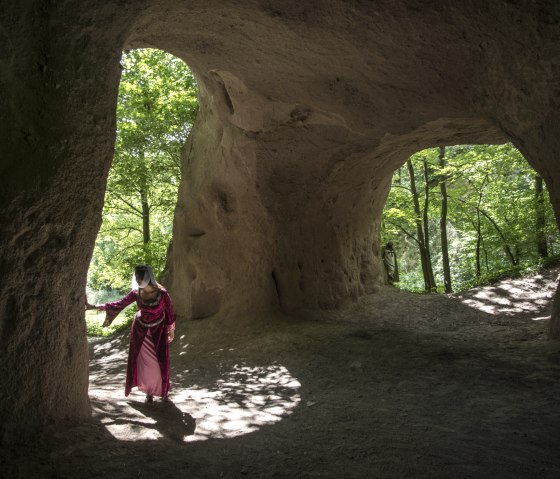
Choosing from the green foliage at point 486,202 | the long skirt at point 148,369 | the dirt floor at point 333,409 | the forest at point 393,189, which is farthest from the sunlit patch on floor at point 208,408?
the green foliage at point 486,202

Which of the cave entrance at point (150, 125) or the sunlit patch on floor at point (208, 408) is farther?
the cave entrance at point (150, 125)

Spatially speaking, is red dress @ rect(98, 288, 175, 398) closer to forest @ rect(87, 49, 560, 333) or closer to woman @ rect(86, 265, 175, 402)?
woman @ rect(86, 265, 175, 402)

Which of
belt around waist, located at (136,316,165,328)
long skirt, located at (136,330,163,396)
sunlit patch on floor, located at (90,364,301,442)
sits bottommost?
sunlit patch on floor, located at (90,364,301,442)

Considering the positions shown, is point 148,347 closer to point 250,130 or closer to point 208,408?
point 208,408

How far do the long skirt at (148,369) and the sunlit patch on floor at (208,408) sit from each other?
0.13 m

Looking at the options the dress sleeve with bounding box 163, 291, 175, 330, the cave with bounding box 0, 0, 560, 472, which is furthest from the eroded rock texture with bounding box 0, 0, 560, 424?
the dress sleeve with bounding box 163, 291, 175, 330

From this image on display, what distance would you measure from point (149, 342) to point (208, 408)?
0.90 metres

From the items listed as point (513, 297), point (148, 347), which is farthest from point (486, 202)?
point (148, 347)

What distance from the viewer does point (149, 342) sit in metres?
4.59

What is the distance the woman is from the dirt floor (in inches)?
7.8

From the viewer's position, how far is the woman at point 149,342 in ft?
14.8

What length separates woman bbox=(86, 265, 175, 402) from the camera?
177 inches

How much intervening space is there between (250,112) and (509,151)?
29.2 ft

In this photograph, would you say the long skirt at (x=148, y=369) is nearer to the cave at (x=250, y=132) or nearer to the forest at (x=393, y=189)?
the cave at (x=250, y=132)
